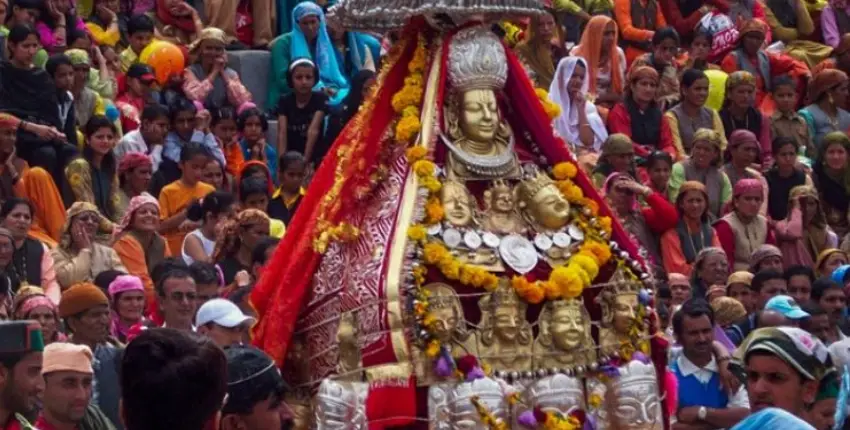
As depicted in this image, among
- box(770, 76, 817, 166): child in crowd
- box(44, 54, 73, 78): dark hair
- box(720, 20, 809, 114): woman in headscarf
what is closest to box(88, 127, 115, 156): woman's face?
box(44, 54, 73, 78): dark hair

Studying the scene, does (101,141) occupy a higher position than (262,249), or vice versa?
(101,141)

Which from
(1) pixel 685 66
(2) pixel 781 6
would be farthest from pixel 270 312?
(2) pixel 781 6

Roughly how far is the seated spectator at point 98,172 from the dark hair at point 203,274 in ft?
8.81

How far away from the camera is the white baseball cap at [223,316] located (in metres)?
10.9

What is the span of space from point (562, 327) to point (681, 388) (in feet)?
4.91

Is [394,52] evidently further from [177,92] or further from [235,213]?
[177,92]

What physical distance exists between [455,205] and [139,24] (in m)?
7.85

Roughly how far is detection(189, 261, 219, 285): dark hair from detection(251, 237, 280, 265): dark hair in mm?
1011

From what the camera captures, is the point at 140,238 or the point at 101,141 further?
the point at 101,141

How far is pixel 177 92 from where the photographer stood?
17.9 meters

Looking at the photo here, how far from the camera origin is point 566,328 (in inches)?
436

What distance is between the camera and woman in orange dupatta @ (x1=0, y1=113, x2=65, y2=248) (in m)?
15.3

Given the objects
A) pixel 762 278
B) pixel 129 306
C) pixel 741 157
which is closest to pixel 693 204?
pixel 762 278

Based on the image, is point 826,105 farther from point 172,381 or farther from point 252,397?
point 172,381
